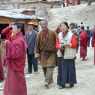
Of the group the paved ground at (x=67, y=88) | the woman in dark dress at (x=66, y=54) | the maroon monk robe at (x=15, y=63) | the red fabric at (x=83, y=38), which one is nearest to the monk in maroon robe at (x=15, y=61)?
the maroon monk robe at (x=15, y=63)

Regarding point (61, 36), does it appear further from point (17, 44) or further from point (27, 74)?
point (27, 74)

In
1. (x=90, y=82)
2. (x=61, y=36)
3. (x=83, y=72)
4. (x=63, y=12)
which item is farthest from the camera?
(x=63, y=12)

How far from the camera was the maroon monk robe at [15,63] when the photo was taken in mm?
8742

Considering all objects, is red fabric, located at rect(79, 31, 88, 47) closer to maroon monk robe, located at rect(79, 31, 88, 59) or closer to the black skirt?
maroon monk robe, located at rect(79, 31, 88, 59)

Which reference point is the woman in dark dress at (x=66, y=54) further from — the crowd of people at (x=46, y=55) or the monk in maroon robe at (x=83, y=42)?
the monk in maroon robe at (x=83, y=42)

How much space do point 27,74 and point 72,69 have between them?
345cm

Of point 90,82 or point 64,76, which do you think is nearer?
point 64,76

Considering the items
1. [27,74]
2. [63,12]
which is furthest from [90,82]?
[63,12]

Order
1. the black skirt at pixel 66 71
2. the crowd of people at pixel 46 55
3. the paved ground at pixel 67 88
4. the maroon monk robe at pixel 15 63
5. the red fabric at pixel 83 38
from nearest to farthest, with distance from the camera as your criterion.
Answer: the maroon monk robe at pixel 15 63 < the crowd of people at pixel 46 55 < the paved ground at pixel 67 88 < the black skirt at pixel 66 71 < the red fabric at pixel 83 38

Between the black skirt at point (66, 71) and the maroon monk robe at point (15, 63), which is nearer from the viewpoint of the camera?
the maroon monk robe at point (15, 63)

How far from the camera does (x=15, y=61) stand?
8859 mm

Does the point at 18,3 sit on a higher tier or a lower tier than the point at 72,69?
higher

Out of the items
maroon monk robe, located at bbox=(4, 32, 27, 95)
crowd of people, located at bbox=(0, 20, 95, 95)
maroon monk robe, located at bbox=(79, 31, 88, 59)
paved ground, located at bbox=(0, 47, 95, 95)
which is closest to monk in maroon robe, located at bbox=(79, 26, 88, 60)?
maroon monk robe, located at bbox=(79, 31, 88, 59)

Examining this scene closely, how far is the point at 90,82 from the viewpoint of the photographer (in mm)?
11297
